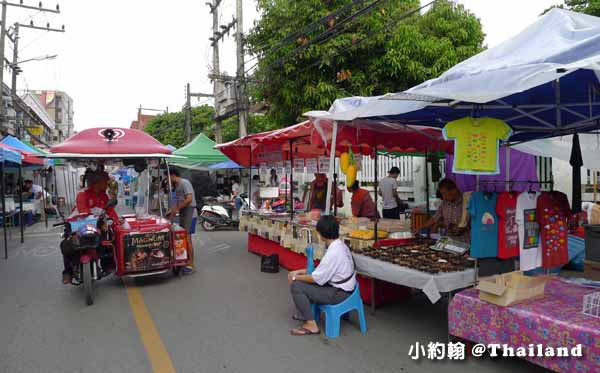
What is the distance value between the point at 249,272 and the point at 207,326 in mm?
2727

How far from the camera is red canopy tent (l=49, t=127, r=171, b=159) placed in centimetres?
598

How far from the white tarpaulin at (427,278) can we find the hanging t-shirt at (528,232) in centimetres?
51

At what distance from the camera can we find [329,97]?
38.3 ft

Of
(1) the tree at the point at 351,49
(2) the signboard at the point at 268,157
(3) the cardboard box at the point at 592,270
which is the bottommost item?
(3) the cardboard box at the point at 592,270

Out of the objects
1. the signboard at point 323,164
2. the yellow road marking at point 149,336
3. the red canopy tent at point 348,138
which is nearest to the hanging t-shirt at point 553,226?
the red canopy tent at point 348,138

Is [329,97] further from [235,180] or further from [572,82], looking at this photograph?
[235,180]

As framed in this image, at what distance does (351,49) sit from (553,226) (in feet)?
27.4

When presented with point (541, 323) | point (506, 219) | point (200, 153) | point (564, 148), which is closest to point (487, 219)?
point (506, 219)

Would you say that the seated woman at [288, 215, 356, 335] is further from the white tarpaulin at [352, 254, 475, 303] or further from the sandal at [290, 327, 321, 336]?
the white tarpaulin at [352, 254, 475, 303]

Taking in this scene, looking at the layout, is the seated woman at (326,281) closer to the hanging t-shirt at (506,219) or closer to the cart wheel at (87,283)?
the hanging t-shirt at (506,219)

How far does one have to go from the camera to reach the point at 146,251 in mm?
6309

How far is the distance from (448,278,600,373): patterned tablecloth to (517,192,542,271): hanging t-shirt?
0.28m

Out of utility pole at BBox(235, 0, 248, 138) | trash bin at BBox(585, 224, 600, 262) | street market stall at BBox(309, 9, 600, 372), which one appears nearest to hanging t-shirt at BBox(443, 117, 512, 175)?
street market stall at BBox(309, 9, 600, 372)

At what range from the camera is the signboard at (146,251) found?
618 centimetres
